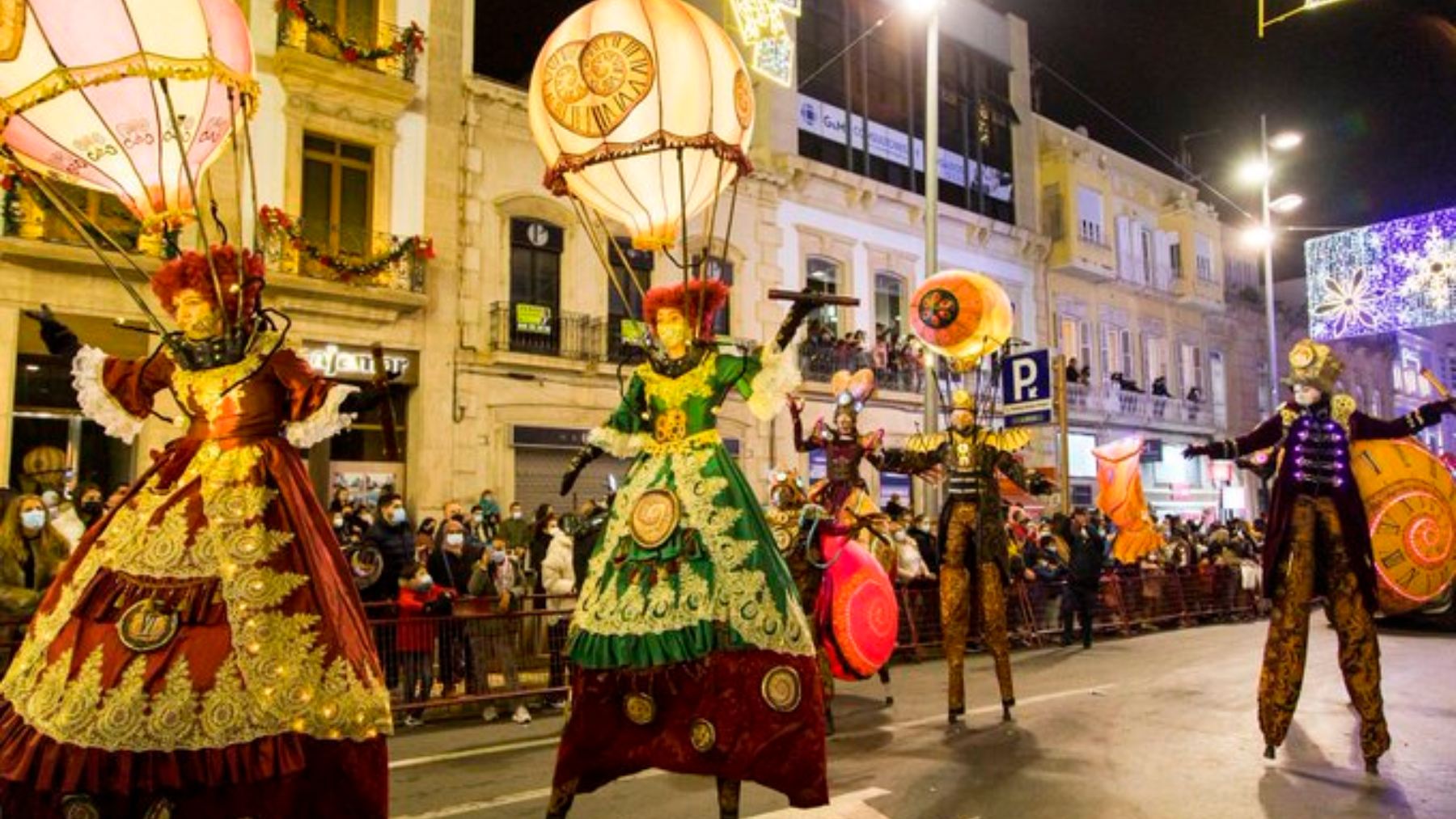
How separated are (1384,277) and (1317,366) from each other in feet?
48.6

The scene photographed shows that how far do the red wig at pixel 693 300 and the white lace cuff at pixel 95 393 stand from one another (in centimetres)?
236

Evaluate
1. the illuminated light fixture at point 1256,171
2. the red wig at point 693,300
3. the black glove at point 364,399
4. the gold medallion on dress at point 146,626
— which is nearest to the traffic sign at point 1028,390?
the red wig at point 693,300

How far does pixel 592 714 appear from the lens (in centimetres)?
447

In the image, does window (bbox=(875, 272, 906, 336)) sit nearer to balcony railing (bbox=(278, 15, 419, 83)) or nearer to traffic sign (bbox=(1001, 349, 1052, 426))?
traffic sign (bbox=(1001, 349, 1052, 426))

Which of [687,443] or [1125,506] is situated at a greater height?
[687,443]

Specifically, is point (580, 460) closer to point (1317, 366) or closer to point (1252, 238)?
point (1317, 366)

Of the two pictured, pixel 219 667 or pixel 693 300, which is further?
pixel 693 300

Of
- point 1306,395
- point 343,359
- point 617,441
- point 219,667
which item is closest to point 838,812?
point 617,441

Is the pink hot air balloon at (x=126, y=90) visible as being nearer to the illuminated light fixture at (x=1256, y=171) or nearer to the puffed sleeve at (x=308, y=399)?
the puffed sleeve at (x=308, y=399)

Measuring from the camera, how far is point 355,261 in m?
16.8

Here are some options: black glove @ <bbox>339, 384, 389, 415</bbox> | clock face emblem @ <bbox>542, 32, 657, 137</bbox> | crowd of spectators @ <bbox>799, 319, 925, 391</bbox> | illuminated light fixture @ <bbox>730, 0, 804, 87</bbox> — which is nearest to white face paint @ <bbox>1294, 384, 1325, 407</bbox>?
clock face emblem @ <bbox>542, 32, 657, 137</bbox>

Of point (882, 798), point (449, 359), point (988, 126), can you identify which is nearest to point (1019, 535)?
point (449, 359)

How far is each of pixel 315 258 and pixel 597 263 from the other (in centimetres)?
567

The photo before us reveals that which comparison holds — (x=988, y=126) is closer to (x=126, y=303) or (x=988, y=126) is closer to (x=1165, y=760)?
(x=126, y=303)
